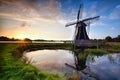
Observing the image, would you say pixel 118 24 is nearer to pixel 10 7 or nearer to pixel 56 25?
pixel 56 25

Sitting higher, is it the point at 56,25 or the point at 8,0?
the point at 8,0

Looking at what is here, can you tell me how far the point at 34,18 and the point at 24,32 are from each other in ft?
2.95

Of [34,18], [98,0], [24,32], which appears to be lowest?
[24,32]

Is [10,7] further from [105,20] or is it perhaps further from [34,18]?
[105,20]

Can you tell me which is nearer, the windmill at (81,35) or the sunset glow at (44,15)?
the sunset glow at (44,15)

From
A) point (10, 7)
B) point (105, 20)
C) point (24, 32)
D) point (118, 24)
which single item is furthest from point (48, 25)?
point (118, 24)

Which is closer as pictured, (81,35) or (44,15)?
(44,15)

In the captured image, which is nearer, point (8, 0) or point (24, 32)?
point (8, 0)

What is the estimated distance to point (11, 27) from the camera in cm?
716

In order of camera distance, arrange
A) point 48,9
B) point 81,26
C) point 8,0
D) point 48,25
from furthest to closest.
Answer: point 81,26 < point 48,25 < point 48,9 < point 8,0

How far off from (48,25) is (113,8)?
8.49 ft

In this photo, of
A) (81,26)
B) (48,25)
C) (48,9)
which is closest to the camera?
(48,9)

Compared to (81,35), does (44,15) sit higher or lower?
higher

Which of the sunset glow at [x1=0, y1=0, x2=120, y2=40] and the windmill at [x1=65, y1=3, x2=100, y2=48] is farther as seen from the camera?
the windmill at [x1=65, y1=3, x2=100, y2=48]
